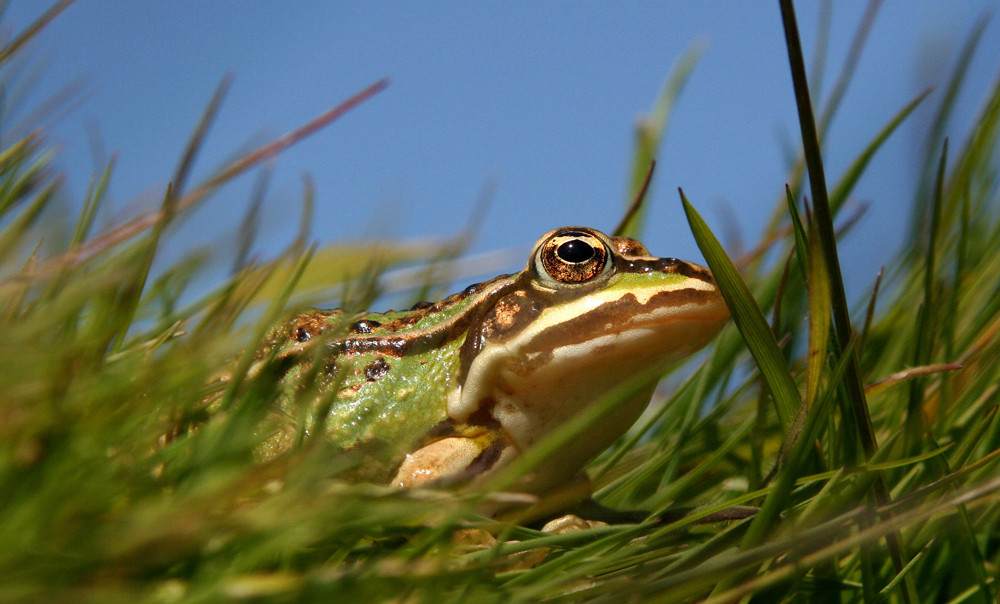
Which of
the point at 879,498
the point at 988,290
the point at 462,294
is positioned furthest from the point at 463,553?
the point at 988,290

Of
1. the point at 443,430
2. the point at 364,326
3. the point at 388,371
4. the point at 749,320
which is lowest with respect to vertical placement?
the point at 749,320

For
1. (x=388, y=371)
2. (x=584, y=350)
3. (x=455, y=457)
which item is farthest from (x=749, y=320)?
(x=388, y=371)

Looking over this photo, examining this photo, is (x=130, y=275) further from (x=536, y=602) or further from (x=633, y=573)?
(x=633, y=573)

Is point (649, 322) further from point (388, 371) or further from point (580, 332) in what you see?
point (388, 371)

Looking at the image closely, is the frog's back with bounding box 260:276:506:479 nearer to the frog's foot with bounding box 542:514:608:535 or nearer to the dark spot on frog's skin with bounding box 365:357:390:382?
the dark spot on frog's skin with bounding box 365:357:390:382

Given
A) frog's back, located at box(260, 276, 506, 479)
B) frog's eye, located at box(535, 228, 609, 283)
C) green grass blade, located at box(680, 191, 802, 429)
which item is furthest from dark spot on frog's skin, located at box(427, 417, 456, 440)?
green grass blade, located at box(680, 191, 802, 429)

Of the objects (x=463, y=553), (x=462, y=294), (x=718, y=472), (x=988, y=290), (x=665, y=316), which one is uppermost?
(x=462, y=294)
